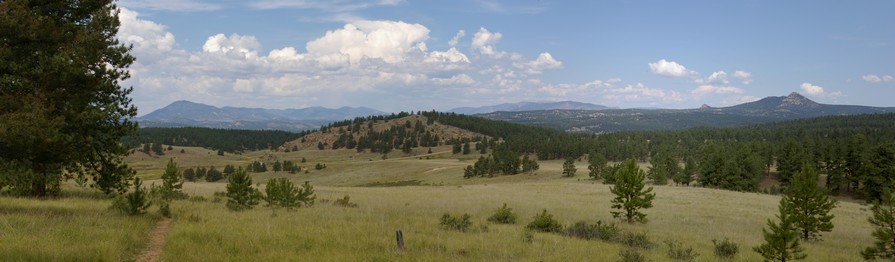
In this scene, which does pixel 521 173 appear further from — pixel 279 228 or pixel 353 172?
pixel 279 228

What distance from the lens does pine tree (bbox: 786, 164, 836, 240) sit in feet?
71.2

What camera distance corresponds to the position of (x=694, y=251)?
606 inches

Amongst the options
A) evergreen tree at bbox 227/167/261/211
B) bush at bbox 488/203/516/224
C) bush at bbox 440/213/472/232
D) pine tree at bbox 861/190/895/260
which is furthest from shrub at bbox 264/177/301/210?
pine tree at bbox 861/190/895/260

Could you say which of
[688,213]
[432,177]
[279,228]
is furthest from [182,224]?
[432,177]

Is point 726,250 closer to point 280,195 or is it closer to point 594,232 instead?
point 594,232

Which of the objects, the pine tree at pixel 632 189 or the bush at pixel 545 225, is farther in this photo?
the pine tree at pixel 632 189

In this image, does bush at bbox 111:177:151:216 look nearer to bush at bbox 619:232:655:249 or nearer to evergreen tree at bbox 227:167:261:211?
evergreen tree at bbox 227:167:261:211

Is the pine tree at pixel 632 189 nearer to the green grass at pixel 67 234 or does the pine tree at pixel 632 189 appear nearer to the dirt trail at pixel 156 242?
the dirt trail at pixel 156 242

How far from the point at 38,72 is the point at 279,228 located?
23.8 ft

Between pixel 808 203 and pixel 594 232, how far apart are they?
12.4 m

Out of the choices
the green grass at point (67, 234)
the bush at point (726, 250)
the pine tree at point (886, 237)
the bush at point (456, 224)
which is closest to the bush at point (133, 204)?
the green grass at point (67, 234)

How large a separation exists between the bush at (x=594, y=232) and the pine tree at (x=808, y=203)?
10.7 meters

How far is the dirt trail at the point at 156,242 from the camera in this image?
32.8 feet

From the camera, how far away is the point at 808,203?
22219mm
